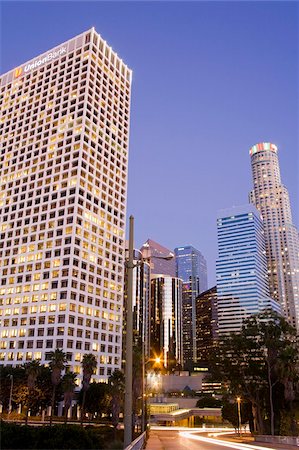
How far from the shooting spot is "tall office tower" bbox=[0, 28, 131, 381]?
11881 cm

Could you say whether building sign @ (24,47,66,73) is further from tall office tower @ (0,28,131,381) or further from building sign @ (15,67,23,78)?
building sign @ (15,67,23,78)

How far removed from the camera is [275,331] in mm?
64250

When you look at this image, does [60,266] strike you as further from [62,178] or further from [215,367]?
[215,367]

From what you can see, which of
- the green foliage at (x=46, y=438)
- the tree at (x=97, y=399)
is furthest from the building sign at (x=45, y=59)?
the green foliage at (x=46, y=438)

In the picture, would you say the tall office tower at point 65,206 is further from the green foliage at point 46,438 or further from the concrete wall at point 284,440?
the green foliage at point 46,438

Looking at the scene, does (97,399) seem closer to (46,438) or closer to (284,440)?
(284,440)

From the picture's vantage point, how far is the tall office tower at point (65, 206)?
119m

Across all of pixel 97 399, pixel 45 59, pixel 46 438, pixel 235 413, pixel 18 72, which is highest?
pixel 45 59

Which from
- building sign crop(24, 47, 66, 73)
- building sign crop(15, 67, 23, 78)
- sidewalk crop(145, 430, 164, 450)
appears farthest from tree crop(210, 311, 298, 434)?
building sign crop(15, 67, 23, 78)

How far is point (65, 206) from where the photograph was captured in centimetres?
12700

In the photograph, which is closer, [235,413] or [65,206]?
[235,413]

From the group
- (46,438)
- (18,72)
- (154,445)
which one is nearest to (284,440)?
(154,445)

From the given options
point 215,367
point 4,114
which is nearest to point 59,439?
point 215,367

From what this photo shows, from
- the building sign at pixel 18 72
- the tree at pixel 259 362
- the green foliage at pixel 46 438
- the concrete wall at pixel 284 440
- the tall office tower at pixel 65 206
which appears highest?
the building sign at pixel 18 72
